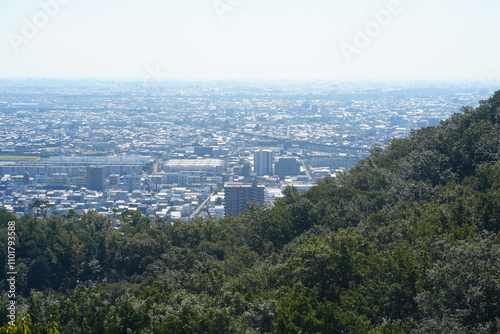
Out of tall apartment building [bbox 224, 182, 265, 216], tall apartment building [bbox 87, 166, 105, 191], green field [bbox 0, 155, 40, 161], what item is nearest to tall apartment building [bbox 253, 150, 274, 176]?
tall apartment building [bbox 87, 166, 105, 191]

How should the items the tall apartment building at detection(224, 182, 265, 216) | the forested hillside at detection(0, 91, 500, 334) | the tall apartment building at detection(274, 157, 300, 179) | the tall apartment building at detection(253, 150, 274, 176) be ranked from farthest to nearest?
the tall apartment building at detection(253, 150, 274, 176) → the tall apartment building at detection(274, 157, 300, 179) → the tall apartment building at detection(224, 182, 265, 216) → the forested hillside at detection(0, 91, 500, 334)

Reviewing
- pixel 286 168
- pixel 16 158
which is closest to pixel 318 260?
pixel 286 168

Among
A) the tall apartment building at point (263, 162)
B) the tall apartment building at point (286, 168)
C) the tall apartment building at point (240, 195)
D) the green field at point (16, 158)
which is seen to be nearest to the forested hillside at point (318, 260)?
the tall apartment building at point (240, 195)

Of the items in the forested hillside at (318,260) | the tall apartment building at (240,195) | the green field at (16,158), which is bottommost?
the green field at (16,158)

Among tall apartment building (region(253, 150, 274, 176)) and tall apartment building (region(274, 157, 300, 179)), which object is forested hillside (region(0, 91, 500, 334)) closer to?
tall apartment building (region(274, 157, 300, 179))

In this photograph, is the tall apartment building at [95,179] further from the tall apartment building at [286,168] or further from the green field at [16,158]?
the tall apartment building at [286,168]

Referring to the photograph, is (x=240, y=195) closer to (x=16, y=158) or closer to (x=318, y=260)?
(x=318, y=260)

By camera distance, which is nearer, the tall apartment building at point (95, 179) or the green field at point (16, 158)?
the tall apartment building at point (95, 179)

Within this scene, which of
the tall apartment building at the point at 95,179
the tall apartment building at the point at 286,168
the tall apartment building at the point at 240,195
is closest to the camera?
the tall apartment building at the point at 240,195

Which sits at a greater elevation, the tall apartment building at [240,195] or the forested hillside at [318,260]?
the forested hillside at [318,260]
